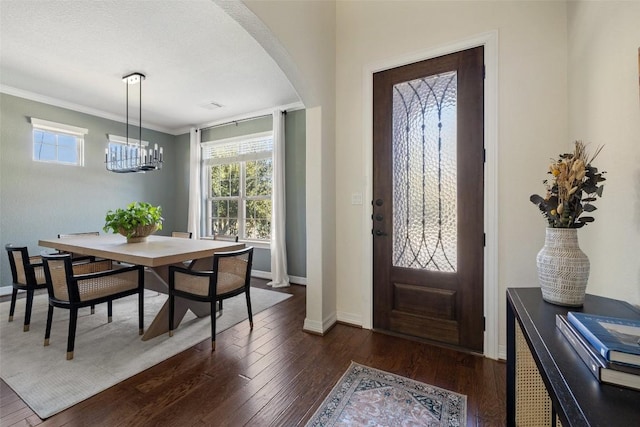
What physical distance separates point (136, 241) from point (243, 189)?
7.21ft

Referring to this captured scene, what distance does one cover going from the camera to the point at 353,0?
2598mm

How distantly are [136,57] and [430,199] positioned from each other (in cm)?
339

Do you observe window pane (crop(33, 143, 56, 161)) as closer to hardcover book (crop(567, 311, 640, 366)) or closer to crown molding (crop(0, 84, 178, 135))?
crown molding (crop(0, 84, 178, 135))

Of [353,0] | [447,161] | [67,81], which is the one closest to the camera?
[447,161]

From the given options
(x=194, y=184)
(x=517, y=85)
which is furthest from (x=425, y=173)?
(x=194, y=184)

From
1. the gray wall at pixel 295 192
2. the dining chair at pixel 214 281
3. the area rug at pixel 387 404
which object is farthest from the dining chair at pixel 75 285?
the gray wall at pixel 295 192

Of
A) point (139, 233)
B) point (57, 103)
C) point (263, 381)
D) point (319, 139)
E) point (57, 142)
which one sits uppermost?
point (57, 103)

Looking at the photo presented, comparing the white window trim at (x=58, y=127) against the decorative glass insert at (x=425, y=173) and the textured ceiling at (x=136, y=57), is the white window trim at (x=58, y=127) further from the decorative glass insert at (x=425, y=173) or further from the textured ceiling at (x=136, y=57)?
the decorative glass insert at (x=425, y=173)

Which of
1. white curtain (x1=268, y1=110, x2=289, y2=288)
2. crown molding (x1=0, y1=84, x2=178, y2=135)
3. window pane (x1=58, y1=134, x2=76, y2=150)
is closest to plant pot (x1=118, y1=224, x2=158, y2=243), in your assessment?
white curtain (x1=268, y1=110, x2=289, y2=288)

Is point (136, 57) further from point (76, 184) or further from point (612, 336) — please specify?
point (612, 336)

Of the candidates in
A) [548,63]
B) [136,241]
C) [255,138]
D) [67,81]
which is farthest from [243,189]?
[548,63]

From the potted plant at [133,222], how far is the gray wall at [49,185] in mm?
2017

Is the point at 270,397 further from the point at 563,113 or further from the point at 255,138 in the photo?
the point at 255,138

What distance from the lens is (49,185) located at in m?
3.99
